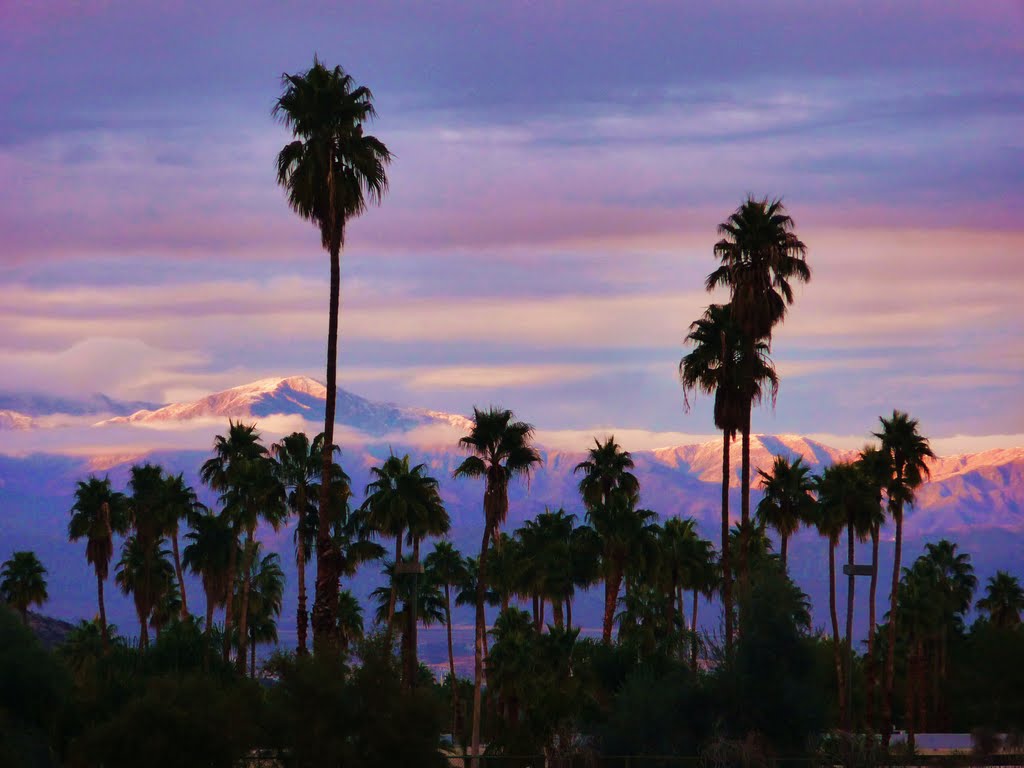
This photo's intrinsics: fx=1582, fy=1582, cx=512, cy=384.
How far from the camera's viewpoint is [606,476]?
89750 mm

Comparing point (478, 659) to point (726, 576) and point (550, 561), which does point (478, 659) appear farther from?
point (726, 576)

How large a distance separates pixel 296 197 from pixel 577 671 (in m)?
26.9

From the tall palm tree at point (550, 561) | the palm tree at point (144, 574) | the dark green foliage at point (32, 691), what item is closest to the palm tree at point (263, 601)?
the palm tree at point (144, 574)

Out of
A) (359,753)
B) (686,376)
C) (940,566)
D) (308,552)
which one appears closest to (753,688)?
(359,753)

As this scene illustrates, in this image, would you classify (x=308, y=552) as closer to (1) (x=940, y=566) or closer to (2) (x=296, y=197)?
(2) (x=296, y=197)

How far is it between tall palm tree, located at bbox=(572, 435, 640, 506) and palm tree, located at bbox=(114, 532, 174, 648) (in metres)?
29.7

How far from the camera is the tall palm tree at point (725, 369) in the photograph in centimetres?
6047

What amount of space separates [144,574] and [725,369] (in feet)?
178

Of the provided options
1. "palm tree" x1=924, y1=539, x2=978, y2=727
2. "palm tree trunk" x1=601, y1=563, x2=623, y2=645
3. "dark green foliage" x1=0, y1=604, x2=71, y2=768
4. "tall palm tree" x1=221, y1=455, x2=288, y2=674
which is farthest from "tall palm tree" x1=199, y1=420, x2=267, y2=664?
"palm tree" x1=924, y1=539, x2=978, y2=727

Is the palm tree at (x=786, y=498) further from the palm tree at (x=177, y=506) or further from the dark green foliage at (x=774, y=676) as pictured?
the dark green foliage at (x=774, y=676)

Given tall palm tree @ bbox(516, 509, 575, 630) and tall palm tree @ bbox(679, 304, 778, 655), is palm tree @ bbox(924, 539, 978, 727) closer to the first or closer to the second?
tall palm tree @ bbox(516, 509, 575, 630)

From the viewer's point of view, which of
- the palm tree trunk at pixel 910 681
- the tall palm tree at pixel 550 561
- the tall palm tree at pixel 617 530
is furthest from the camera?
the tall palm tree at pixel 550 561

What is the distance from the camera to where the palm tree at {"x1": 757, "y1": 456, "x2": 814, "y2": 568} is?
279 ft

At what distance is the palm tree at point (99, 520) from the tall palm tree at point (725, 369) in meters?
51.7
